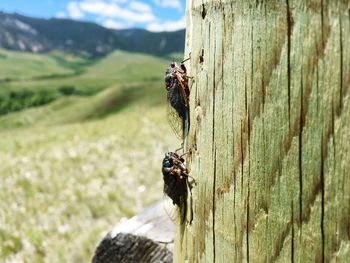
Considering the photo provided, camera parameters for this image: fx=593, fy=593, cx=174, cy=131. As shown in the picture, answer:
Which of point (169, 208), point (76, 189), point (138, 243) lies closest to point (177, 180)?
point (169, 208)

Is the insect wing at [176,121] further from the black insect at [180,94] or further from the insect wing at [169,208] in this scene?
the insect wing at [169,208]

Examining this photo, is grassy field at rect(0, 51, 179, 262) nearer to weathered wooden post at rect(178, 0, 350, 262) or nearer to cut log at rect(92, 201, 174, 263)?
cut log at rect(92, 201, 174, 263)

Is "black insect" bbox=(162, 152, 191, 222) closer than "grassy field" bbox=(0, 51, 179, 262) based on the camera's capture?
Yes

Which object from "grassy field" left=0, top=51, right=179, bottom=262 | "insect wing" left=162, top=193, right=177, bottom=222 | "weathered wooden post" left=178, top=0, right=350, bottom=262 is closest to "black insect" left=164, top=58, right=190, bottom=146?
"weathered wooden post" left=178, top=0, right=350, bottom=262

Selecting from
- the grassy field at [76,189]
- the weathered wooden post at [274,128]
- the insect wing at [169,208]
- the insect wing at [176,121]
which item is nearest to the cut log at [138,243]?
the insect wing at [169,208]

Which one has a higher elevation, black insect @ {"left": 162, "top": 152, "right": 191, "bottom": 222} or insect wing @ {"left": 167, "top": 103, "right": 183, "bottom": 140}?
insect wing @ {"left": 167, "top": 103, "right": 183, "bottom": 140}

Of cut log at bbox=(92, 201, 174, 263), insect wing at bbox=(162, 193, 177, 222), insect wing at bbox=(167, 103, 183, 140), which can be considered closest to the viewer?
insect wing at bbox=(167, 103, 183, 140)

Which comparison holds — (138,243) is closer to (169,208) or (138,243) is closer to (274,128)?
(169,208)
